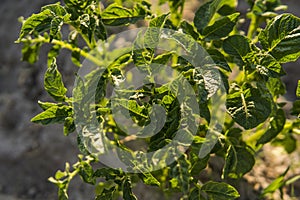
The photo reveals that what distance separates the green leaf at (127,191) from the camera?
114cm

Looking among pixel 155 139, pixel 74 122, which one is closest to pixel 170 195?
pixel 155 139

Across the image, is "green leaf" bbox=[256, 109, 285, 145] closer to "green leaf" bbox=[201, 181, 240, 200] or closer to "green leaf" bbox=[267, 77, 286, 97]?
"green leaf" bbox=[267, 77, 286, 97]

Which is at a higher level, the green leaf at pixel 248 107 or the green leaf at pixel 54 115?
the green leaf at pixel 54 115

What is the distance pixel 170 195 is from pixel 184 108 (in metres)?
0.51

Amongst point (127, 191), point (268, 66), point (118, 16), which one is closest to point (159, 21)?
point (118, 16)

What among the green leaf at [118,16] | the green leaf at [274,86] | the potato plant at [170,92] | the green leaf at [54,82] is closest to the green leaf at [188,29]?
the potato plant at [170,92]

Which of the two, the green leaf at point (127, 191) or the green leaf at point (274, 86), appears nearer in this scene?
the green leaf at point (127, 191)

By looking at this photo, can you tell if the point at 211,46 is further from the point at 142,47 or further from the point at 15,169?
the point at 15,169

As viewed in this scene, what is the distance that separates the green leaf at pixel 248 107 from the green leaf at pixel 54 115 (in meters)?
0.37

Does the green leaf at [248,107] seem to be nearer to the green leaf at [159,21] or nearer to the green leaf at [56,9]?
the green leaf at [159,21]

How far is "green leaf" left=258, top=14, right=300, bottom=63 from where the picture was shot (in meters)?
1.09

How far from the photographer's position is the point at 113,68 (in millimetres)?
1166

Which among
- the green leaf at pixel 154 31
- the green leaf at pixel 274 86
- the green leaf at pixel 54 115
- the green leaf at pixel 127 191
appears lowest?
the green leaf at pixel 127 191

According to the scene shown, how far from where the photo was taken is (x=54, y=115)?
45.5 inches
